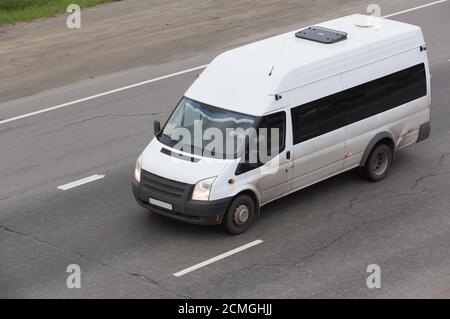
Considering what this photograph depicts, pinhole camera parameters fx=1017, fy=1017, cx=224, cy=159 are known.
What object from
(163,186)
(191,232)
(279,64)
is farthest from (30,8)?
(191,232)

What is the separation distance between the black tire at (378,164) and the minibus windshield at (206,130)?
263 centimetres

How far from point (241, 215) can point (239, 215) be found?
4 centimetres

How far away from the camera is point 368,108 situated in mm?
16531

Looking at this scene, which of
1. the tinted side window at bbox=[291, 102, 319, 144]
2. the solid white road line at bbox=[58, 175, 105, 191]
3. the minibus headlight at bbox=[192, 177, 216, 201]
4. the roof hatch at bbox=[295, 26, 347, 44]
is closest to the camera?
the minibus headlight at bbox=[192, 177, 216, 201]

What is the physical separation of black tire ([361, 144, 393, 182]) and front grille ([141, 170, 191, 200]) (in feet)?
11.7

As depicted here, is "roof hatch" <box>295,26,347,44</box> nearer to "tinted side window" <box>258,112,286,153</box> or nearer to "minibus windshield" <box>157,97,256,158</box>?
"tinted side window" <box>258,112,286,153</box>

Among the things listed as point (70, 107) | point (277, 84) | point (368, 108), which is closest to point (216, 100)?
point (277, 84)

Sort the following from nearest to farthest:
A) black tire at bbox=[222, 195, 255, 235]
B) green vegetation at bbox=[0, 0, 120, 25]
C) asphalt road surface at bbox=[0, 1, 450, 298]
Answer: asphalt road surface at bbox=[0, 1, 450, 298] < black tire at bbox=[222, 195, 255, 235] < green vegetation at bbox=[0, 0, 120, 25]

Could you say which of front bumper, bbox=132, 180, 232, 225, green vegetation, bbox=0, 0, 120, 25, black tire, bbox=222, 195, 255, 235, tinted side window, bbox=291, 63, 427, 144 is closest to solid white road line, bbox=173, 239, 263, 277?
black tire, bbox=222, 195, 255, 235

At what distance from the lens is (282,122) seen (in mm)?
15391

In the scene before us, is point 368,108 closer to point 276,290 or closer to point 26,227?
point 276,290

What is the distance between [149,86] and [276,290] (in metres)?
9.24

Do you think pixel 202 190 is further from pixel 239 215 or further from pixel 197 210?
pixel 239 215

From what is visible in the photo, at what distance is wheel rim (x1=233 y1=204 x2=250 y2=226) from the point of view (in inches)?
591
